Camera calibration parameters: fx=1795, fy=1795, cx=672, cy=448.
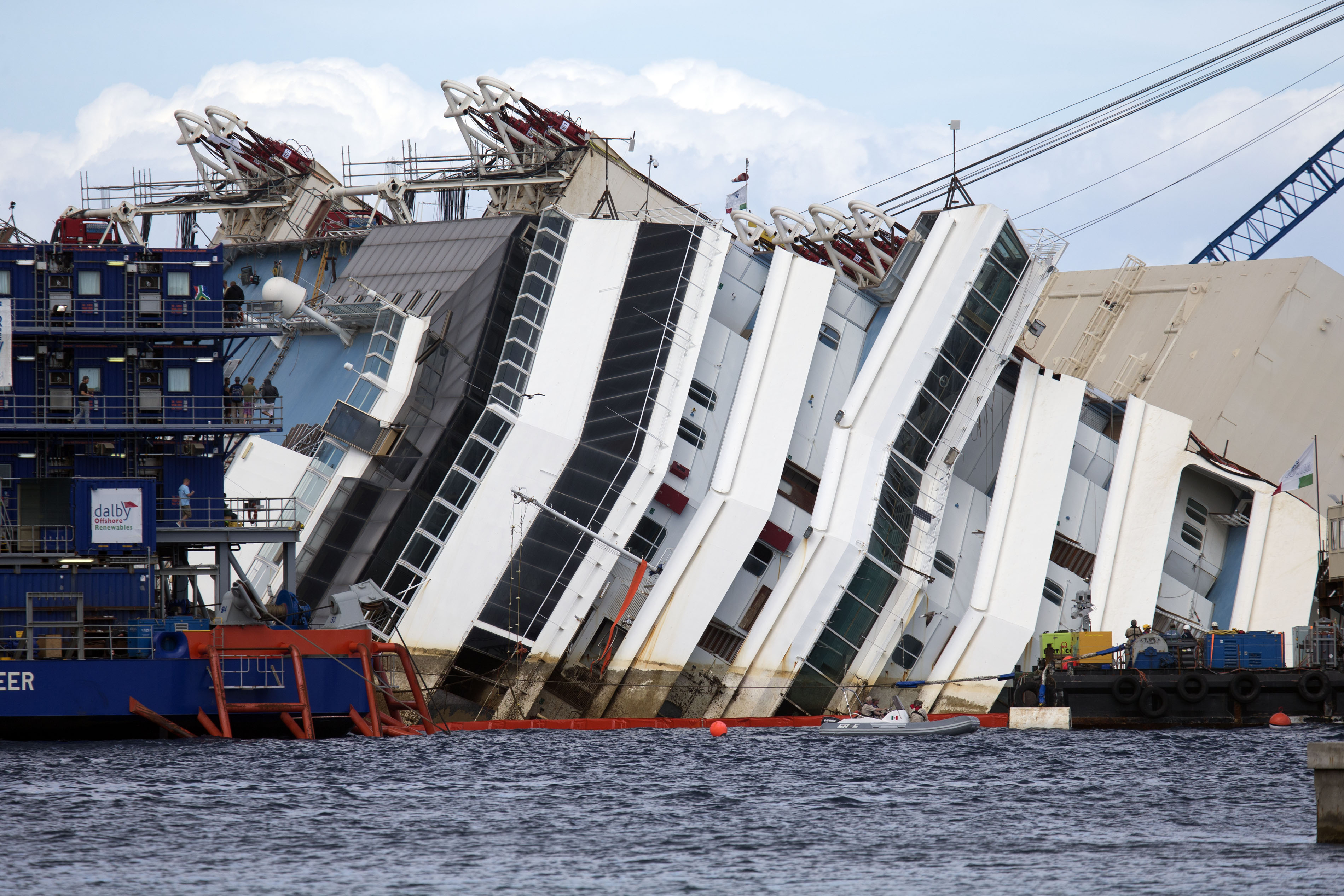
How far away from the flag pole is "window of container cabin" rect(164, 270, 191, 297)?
34382 millimetres

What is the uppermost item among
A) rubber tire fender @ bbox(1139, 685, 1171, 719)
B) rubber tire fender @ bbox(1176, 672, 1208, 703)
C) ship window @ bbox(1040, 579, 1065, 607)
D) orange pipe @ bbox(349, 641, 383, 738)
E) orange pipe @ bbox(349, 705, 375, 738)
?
ship window @ bbox(1040, 579, 1065, 607)

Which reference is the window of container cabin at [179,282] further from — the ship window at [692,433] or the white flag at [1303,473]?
the white flag at [1303,473]

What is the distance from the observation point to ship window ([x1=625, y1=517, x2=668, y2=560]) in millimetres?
55562

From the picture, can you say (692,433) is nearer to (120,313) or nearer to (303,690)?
(303,690)

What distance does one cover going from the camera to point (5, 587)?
1719 inches

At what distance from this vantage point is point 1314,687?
171 ft

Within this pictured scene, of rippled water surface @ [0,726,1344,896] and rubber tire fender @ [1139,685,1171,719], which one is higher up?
rubber tire fender @ [1139,685,1171,719]

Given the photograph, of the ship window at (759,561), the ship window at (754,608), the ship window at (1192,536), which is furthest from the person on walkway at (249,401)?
the ship window at (1192,536)

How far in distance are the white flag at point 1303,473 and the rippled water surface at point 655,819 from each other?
1326 centimetres

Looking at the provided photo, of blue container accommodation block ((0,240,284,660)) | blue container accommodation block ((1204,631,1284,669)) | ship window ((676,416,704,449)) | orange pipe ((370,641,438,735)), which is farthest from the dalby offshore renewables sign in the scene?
blue container accommodation block ((1204,631,1284,669))

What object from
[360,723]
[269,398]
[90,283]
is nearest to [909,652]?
[360,723]

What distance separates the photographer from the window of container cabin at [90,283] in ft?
158

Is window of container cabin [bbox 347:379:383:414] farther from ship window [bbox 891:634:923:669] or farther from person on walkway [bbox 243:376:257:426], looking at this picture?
ship window [bbox 891:634:923:669]

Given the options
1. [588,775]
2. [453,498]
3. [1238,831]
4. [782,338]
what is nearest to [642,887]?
[1238,831]
